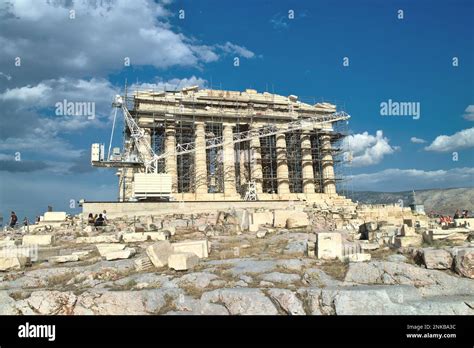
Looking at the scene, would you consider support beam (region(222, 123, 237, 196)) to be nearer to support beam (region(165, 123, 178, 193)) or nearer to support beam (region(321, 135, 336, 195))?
support beam (region(165, 123, 178, 193))

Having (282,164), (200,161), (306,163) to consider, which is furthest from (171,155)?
(306,163)

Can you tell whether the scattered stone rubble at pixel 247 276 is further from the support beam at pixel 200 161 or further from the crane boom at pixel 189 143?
the support beam at pixel 200 161

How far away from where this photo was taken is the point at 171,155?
39188 mm

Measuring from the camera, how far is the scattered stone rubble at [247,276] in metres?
9.02

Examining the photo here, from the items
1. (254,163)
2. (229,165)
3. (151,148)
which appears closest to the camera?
(151,148)

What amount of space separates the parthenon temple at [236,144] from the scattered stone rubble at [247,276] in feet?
76.1

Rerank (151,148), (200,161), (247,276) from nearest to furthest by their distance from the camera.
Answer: (247,276)
(151,148)
(200,161)

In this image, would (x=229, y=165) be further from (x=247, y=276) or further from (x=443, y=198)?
(x=443, y=198)

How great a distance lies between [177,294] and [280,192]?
34.7 m

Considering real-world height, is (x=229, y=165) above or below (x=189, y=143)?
below

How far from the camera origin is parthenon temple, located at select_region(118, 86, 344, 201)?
131ft

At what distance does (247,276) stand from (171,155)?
29463 mm
